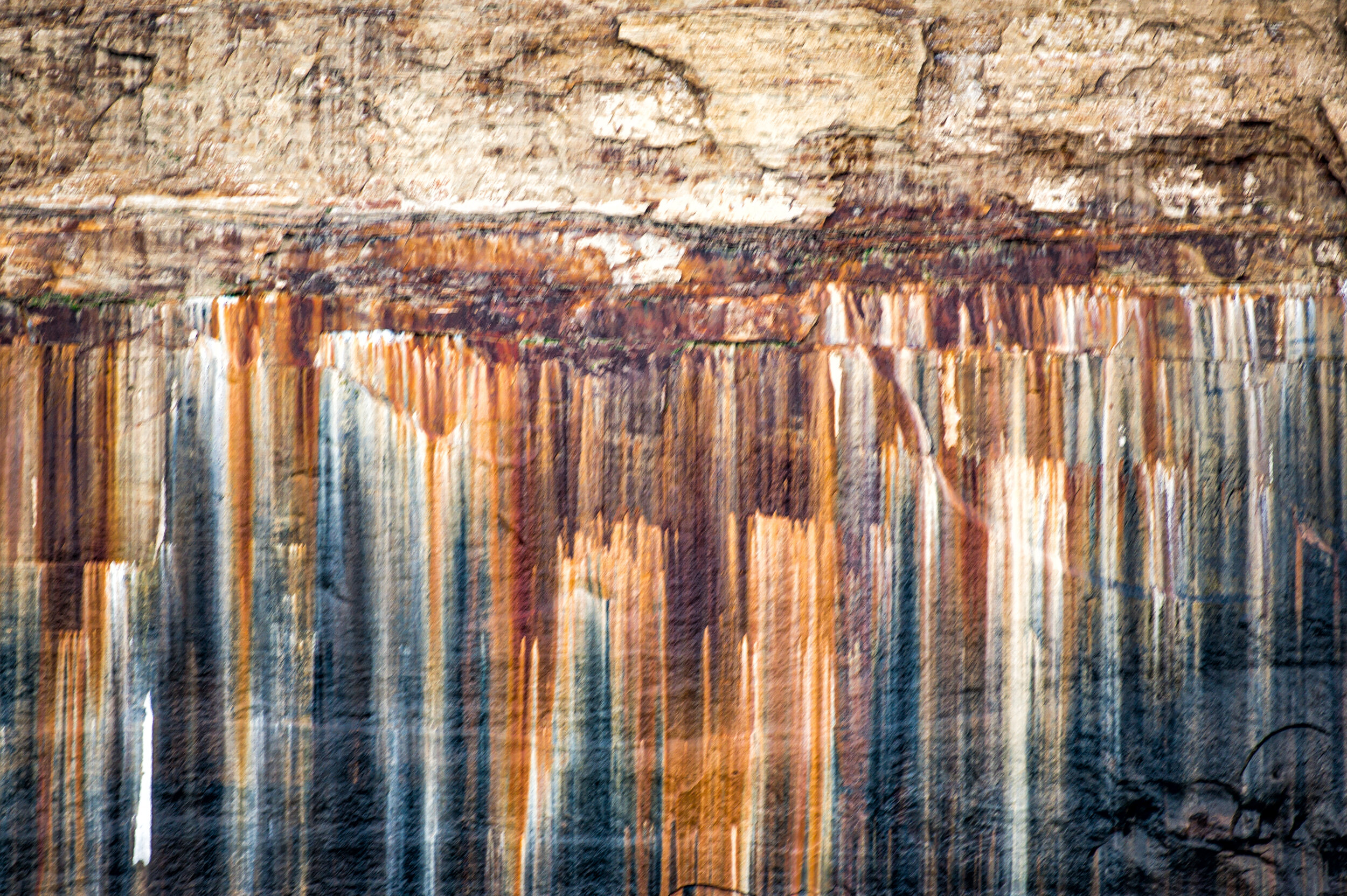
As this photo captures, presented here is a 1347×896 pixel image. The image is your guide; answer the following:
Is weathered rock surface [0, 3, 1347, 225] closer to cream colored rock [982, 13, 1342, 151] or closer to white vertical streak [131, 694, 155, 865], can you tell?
cream colored rock [982, 13, 1342, 151]

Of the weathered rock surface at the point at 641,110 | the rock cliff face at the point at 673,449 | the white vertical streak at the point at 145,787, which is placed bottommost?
the white vertical streak at the point at 145,787

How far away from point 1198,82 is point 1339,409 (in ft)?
2.25

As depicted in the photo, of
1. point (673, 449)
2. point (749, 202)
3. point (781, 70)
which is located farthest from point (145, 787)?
point (781, 70)

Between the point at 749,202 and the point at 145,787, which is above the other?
the point at 749,202

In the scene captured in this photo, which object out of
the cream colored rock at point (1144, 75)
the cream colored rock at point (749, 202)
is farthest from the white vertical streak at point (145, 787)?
the cream colored rock at point (1144, 75)

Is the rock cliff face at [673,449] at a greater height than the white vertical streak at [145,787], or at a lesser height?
greater

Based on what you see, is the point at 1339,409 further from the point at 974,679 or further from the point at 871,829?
the point at 871,829

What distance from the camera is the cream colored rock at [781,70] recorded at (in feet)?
5.07

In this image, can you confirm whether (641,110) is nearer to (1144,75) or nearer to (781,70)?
(781,70)

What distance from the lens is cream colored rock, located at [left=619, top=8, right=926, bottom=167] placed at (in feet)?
5.07

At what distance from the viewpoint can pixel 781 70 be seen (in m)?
1.54

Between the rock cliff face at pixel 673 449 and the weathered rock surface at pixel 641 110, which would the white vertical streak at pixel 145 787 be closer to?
the rock cliff face at pixel 673 449

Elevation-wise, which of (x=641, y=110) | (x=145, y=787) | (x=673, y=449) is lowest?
(x=145, y=787)

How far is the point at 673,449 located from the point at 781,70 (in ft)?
2.54
